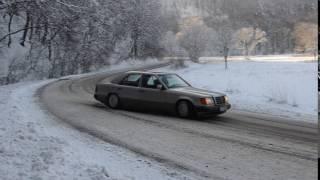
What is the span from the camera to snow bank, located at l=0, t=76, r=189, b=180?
22.5ft

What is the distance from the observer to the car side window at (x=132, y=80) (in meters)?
14.6

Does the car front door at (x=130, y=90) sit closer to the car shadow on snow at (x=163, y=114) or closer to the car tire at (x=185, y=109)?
the car shadow on snow at (x=163, y=114)

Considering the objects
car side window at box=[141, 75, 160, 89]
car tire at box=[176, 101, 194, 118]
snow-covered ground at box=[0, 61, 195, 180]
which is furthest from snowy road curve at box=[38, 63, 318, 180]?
car side window at box=[141, 75, 160, 89]

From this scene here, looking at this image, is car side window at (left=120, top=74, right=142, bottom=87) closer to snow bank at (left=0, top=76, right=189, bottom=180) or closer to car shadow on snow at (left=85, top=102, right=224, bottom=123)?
car shadow on snow at (left=85, top=102, right=224, bottom=123)

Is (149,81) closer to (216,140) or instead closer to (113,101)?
(113,101)

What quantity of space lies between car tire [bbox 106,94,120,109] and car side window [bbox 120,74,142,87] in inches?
19.8

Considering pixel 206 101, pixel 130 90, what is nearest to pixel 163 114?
pixel 130 90

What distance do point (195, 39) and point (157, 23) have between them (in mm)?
11979

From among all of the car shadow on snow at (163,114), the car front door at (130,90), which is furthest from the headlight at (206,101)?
the car front door at (130,90)

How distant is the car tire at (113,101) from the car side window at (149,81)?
112 cm

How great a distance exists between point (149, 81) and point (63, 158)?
22.5 feet

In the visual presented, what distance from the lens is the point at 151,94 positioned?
13.9m

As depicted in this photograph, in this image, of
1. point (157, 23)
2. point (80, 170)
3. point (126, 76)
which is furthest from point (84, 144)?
point (157, 23)

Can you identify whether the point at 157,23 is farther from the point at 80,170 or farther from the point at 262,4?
the point at 262,4
